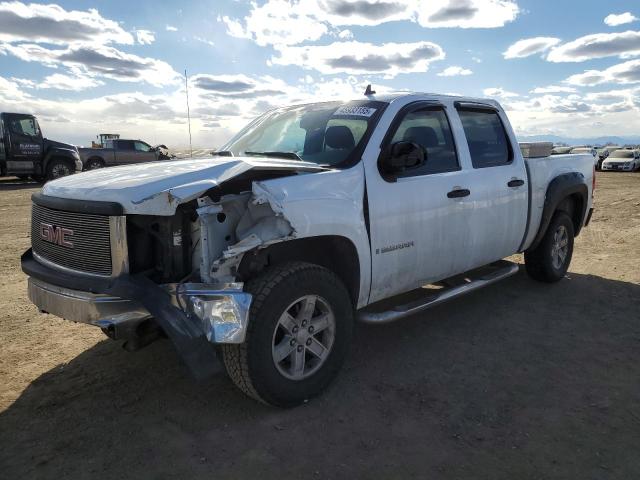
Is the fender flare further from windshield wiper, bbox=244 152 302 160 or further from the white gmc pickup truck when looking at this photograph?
windshield wiper, bbox=244 152 302 160

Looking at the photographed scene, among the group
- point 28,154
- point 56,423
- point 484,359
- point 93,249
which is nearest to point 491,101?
point 484,359

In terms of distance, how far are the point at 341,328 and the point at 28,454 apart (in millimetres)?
1905

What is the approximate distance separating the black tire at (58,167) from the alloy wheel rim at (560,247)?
17.8m

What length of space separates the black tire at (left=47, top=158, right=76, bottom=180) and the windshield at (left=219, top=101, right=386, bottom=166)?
16880mm

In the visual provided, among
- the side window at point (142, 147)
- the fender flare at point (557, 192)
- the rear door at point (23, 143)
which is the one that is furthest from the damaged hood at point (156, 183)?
the side window at point (142, 147)

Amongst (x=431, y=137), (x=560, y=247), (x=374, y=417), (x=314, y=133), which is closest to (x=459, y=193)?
(x=431, y=137)

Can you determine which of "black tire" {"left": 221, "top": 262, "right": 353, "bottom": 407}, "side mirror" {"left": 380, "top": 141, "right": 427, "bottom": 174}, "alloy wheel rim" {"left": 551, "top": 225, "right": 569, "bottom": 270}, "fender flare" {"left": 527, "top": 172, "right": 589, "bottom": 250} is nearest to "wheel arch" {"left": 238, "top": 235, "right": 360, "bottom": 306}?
"black tire" {"left": 221, "top": 262, "right": 353, "bottom": 407}

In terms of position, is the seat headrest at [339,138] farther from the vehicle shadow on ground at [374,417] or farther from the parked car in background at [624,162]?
the parked car in background at [624,162]

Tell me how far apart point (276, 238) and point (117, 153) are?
2486cm

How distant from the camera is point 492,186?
464cm

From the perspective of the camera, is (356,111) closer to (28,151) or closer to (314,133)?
(314,133)

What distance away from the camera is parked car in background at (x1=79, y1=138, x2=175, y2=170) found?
962 inches

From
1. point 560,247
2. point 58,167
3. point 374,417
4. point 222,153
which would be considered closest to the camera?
point 374,417

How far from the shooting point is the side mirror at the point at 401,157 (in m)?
3.61
